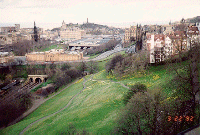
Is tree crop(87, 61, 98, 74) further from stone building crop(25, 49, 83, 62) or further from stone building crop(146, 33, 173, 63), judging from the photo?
stone building crop(146, 33, 173, 63)

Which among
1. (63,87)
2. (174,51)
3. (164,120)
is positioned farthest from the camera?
(63,87)

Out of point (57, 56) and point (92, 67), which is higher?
point (57, 56)

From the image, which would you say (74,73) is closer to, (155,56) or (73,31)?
(155,56)

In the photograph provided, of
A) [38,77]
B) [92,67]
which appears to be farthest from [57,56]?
[92,67]

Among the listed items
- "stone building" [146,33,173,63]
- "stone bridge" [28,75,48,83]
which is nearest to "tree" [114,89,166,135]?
"stone building" [146,33,173,63]

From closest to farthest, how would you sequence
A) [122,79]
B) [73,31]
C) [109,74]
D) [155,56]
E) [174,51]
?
1. [174,51]
2. [155,56]
3. [122,79]
4. [109,74]
5. [73,31]

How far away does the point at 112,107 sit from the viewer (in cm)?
1300

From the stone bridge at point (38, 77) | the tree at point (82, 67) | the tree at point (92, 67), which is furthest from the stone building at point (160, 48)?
→ the stone bridge at point (38, 77)

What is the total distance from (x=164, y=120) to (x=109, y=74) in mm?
15889

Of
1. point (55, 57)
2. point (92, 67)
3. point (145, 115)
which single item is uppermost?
point (55, 57)

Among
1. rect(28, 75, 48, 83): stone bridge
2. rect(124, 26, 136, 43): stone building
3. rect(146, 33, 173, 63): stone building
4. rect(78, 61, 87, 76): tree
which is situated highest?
rect(124, 26, 136, 43): stone building

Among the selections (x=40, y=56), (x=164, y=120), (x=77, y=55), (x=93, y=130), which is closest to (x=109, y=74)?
(x=93, y=130)

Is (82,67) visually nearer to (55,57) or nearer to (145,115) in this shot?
(55,57)

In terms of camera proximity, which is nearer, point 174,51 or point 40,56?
point 174,51
